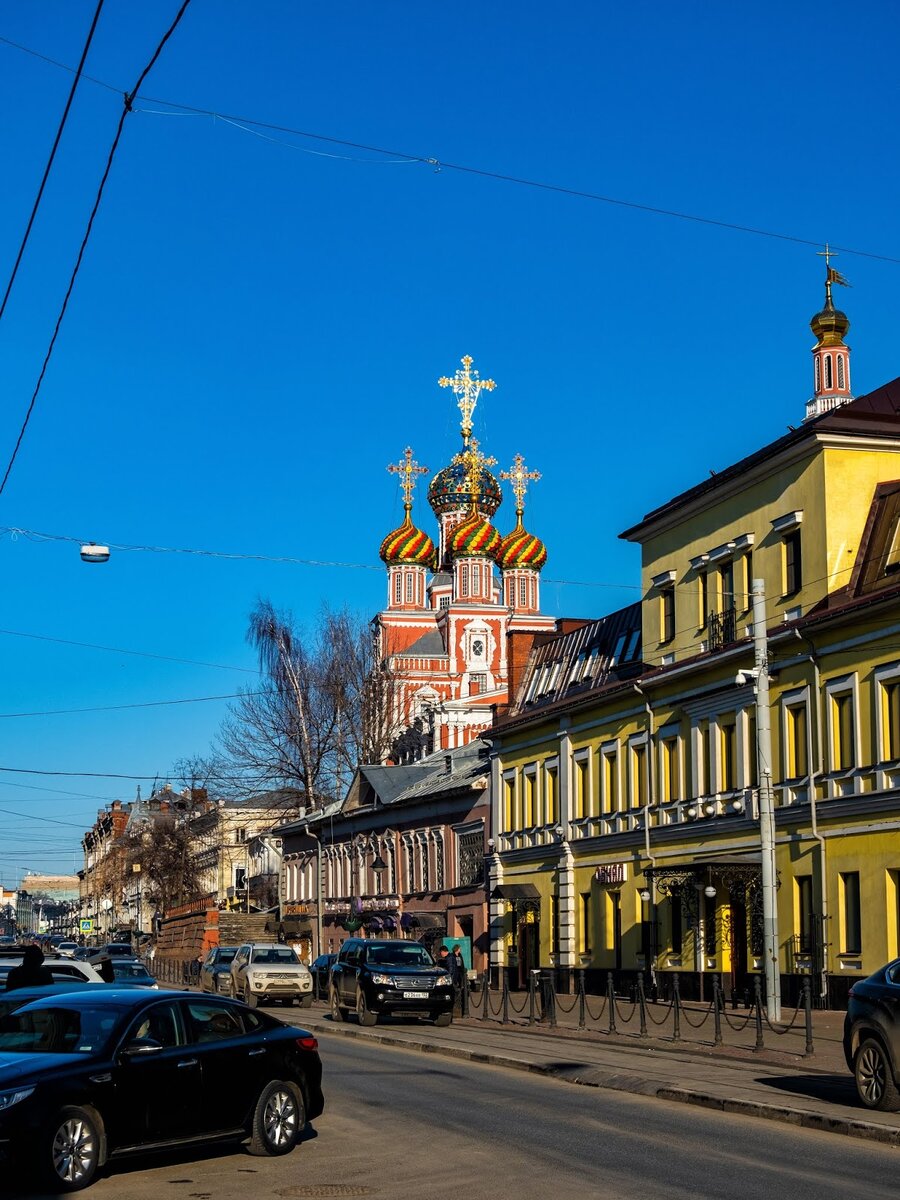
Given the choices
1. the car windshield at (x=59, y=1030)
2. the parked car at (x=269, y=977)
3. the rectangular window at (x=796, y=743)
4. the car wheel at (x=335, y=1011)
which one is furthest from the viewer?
the parked car at (x=269, y=977)

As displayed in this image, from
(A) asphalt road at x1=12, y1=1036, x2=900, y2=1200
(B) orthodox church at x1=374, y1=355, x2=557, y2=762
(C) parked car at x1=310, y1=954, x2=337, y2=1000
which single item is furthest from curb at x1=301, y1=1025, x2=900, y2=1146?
(B) orthodox church at x1=374, y1=355, x2=557, y2=762

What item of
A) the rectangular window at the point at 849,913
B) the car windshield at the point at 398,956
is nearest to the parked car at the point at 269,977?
the car windshield at the point at 398,956

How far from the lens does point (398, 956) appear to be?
111ft

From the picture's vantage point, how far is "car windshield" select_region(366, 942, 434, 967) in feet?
110

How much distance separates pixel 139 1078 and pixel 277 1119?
174cm

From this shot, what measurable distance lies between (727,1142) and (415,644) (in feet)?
329

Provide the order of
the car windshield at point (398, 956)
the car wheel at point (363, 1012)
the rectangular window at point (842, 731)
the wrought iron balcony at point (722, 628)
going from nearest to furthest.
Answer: the rectangular window at point (842, 731) < the car wheel at point (363, 1012) < the car windshield at point (398, 956) < the wrought iron balcony at point (722, 628)

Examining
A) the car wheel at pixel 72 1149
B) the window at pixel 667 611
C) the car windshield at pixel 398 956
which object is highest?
the window at pixel 667 611

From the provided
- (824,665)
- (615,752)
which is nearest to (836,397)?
(615,752)

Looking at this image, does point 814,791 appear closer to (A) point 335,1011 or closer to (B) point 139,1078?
(A) point 335,1011

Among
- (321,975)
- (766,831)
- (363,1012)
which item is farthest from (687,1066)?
(321,975)

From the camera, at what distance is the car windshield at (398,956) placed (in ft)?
110

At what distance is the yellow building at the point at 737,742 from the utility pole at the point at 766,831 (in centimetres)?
58

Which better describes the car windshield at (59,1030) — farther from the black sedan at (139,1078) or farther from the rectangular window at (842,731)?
the rectangular window at (842,731)
